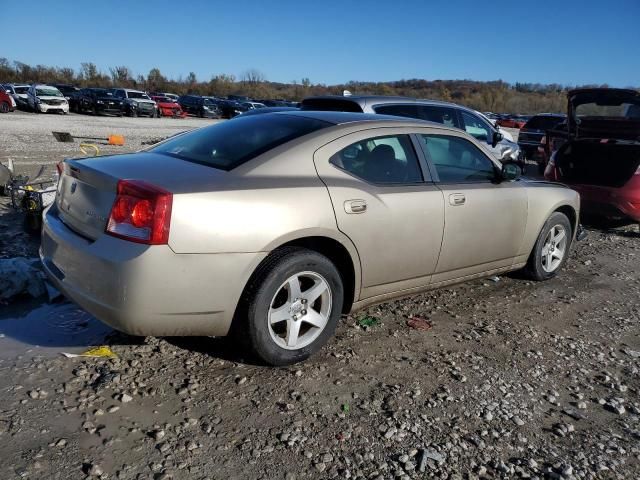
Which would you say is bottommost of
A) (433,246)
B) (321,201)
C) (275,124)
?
(433,246)

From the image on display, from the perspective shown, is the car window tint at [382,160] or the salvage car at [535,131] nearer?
the car window tint at [382,160]

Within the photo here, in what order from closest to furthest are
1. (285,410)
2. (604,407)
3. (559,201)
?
(285,410) < (604,407) < (559,201)

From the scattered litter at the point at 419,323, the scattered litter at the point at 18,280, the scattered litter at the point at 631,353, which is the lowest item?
the scattered litter at the point at 631,353

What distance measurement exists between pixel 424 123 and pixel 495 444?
2.47m

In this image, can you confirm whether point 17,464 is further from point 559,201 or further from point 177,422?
point 559,201

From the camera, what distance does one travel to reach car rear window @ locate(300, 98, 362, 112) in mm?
7101

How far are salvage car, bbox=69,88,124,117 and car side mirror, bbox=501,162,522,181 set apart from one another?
32.4 m

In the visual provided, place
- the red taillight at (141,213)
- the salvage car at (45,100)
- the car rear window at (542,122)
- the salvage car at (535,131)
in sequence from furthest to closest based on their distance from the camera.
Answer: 1. the salvage car at (45,100)
2. the car rear window at (542,122)
3. the salvage car at (535,131)
4. the red taillight at (141,213)

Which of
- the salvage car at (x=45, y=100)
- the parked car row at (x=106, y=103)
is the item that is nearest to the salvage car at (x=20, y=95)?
the parked car row at (x=106, y=103)

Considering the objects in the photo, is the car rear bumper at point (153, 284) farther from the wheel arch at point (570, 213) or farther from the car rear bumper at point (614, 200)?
the car rear bumper at point (614, 200)

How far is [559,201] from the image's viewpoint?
206 inches

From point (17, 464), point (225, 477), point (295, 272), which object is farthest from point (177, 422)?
point (295, 272)

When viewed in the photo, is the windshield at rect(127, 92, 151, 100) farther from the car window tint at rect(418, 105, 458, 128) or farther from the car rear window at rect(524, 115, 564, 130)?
the car window tint at rect(418, 105, 458, 128)

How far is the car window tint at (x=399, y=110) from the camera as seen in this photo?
729 centimetres
